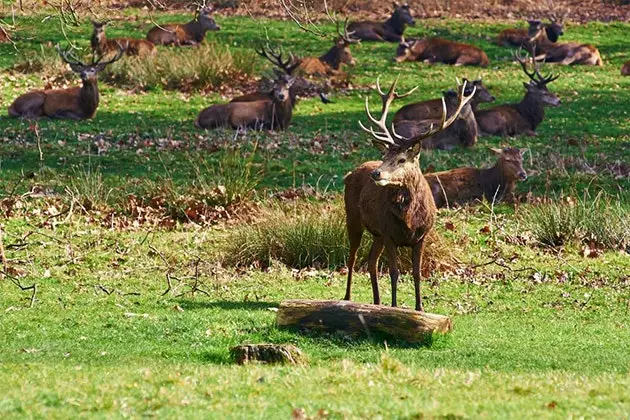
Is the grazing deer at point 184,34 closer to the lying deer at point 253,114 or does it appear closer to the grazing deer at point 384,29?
the grazing deer at point 384,29

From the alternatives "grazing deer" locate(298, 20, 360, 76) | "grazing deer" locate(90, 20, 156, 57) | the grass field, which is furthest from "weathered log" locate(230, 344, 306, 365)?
"grazing deer" locate(90, 20, 156, 57)

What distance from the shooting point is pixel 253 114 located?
80.2 ft

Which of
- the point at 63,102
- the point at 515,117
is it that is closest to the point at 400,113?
the point at 515,117

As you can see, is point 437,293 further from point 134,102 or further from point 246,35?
point 246,35

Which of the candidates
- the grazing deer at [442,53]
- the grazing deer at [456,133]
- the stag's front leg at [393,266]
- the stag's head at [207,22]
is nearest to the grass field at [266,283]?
the grazing deer at [456,133]

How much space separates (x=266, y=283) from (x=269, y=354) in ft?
14.8

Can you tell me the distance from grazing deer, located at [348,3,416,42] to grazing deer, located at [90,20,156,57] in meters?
7.22

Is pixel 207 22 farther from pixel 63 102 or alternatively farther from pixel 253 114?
pixel 253 114

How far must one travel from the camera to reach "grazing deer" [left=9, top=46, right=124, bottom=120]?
24.5 meters

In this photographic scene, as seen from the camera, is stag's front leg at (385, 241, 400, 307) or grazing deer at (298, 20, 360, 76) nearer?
stag's front leg at (385, 241, 400, 307)

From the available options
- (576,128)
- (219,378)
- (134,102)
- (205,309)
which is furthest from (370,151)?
(219,378)

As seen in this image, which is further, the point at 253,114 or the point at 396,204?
the point at 253,114

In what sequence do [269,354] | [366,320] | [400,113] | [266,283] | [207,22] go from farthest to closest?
[207,22] → [400,113] → [266,283] → [366,320] → [269,354]

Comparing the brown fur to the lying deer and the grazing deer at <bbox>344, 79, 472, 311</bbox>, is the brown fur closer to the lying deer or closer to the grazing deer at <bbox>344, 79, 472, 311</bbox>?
the lying deer
